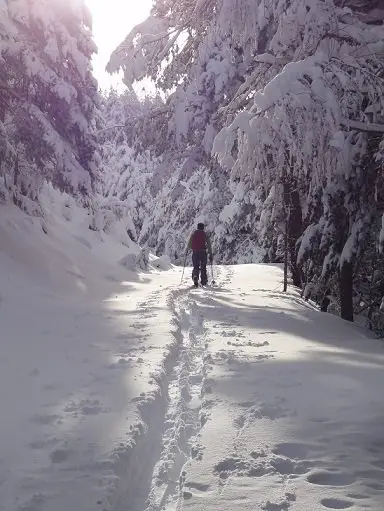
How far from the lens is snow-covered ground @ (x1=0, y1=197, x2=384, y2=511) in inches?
123

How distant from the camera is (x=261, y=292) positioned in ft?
45.7

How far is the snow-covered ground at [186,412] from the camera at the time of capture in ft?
10.2

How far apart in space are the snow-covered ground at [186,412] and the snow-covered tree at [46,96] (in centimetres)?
490

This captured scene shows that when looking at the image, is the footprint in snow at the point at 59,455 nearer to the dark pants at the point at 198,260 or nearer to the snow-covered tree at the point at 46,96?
the snow-covered tree at the point at 46,96

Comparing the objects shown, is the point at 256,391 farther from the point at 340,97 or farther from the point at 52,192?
the point at 52,192

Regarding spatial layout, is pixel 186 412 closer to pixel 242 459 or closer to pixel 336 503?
pixel 242 459

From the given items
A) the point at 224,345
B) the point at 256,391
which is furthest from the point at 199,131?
the point at 256,391

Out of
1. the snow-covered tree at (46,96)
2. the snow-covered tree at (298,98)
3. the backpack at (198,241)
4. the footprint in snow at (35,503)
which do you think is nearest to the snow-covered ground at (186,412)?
the footprint in snow at (35,503)

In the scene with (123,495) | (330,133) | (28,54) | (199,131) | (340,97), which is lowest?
Answer: (123,495)

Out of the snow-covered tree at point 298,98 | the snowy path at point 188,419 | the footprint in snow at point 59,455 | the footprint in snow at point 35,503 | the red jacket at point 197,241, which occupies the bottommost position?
the footprint in snow at point 35,503

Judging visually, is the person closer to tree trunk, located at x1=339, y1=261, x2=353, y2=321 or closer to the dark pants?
the dark pants

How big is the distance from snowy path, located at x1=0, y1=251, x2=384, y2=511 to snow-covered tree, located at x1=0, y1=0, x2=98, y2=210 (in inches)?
247

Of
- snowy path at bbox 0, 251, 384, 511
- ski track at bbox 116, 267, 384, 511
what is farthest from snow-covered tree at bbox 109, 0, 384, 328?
ski track at bbox 116, 267, 384, 511

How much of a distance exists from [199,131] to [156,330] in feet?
27.1
